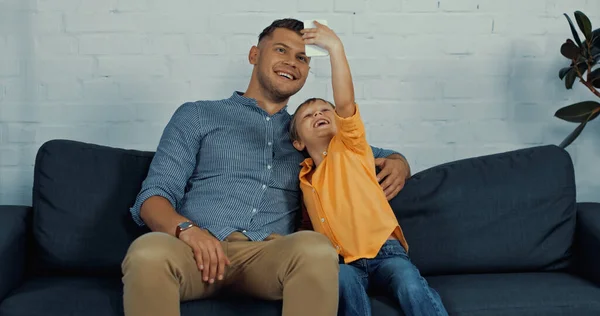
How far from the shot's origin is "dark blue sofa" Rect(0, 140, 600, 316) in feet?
8.76

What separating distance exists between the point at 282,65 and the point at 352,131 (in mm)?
445

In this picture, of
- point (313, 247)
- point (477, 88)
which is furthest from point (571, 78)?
point (313, 247)

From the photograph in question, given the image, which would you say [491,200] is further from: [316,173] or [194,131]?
[194,131]

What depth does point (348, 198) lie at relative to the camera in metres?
2.56

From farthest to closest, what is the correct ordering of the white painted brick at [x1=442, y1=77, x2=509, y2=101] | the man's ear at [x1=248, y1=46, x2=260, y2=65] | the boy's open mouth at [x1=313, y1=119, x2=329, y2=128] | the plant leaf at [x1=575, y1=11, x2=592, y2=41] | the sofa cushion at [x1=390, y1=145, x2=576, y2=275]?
1. the white painted brick at [x1=442, y1=77, x2=509, y2=101]
2. the plant leaf at [x1=575, y1=11, x2=592, y2=41]
3. the man's ear at [x1=248, y1=46, x2=260, y2=65]
4. the sofa cushion at [x1=390, y1=145, x2=576, y2=275]
5. the boy's open mouth at [x1=313, y1=119, x2=329, y2=128]

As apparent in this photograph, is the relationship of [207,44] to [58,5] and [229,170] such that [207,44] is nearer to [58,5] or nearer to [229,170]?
[58,5]

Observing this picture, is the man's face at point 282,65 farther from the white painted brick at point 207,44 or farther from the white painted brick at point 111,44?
the white painted brick at point 111,44

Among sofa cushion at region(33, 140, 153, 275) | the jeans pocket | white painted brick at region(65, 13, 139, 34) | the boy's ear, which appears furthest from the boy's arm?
white painted brick at region(65, 13, 139, 34)

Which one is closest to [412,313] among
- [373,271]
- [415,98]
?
[373,271]

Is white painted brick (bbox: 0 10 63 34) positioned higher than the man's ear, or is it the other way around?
white painted brick (bbox: 0 10 63 34)

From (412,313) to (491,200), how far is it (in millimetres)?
637

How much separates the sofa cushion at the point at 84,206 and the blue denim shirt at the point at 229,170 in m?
0.16

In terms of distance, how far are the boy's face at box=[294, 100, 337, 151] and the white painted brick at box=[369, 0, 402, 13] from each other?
2.67 feet

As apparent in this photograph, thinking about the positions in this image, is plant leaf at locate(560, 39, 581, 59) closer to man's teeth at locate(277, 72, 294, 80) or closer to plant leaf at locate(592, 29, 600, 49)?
plant leaf at locate(592, 29, 600, 49)
